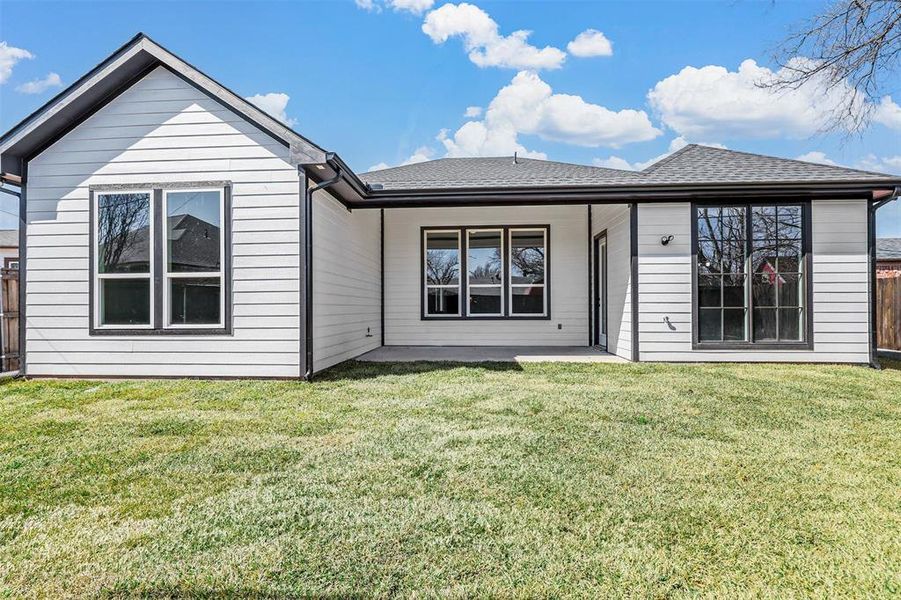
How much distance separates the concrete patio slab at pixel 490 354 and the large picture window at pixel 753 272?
1685 mm

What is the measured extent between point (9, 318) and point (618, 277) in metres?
8.95

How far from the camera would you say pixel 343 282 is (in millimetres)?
7480

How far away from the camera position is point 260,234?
5.90 m

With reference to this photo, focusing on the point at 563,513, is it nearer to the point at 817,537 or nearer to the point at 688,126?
the point at 817,537

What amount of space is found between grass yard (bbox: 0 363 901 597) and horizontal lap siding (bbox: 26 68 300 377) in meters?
1.28

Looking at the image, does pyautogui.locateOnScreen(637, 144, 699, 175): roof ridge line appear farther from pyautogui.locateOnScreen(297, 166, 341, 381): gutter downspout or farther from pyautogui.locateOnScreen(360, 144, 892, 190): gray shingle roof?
pyautogui.locateOnScreen(297, 166, 341, 381): gutter downspout

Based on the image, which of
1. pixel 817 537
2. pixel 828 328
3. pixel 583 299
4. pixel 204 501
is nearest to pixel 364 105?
pixel 583 299

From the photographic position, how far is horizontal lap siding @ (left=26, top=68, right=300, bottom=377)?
5875mm

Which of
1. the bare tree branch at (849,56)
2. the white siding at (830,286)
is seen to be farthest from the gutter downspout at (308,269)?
the bare tree branch at (849,56)

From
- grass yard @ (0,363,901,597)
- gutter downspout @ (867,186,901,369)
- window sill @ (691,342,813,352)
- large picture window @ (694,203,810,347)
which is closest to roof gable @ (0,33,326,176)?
grass yard @ (0,363,901,597)

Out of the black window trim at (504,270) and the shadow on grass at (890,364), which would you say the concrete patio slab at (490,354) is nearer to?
the black window trim at (504,270)

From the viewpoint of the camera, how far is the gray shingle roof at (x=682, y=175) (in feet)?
22.5

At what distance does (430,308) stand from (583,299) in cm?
312

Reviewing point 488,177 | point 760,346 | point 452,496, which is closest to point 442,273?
point 488,177
